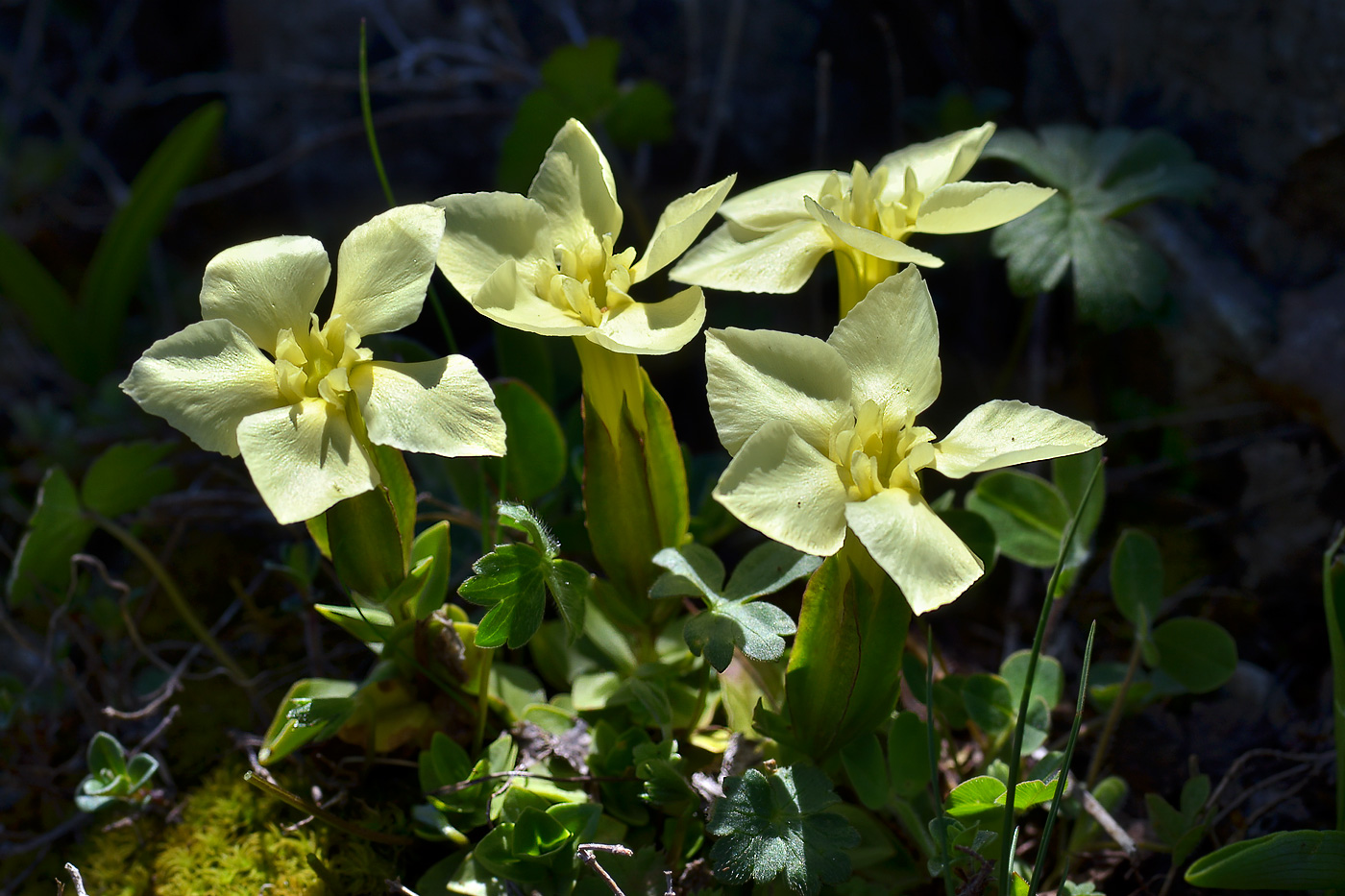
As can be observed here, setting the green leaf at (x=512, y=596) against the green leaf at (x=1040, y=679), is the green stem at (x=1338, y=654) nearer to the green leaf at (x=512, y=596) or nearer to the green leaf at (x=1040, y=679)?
the green leaf at (x=1040, y=679)

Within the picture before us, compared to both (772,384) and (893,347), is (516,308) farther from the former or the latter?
(893,347)

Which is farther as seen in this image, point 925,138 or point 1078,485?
point 925,138

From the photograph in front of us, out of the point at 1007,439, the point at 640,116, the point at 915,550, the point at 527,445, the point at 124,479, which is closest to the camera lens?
the point at 915,550

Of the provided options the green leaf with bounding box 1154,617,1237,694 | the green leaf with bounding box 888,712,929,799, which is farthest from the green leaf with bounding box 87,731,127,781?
the green leaf with bounding box 1154,617,1237,694

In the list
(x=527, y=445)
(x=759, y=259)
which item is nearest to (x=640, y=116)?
(x=527, y=445)

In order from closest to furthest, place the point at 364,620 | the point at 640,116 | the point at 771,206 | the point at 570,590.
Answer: the point at 570,590 → the point at 364,620 → the point at 771,206 → the point at 640,116

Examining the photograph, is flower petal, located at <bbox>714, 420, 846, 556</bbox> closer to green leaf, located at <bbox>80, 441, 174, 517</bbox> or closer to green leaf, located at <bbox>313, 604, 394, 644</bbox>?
green leaf, located at <bbox>313, 604, 394, 644</bbox>
